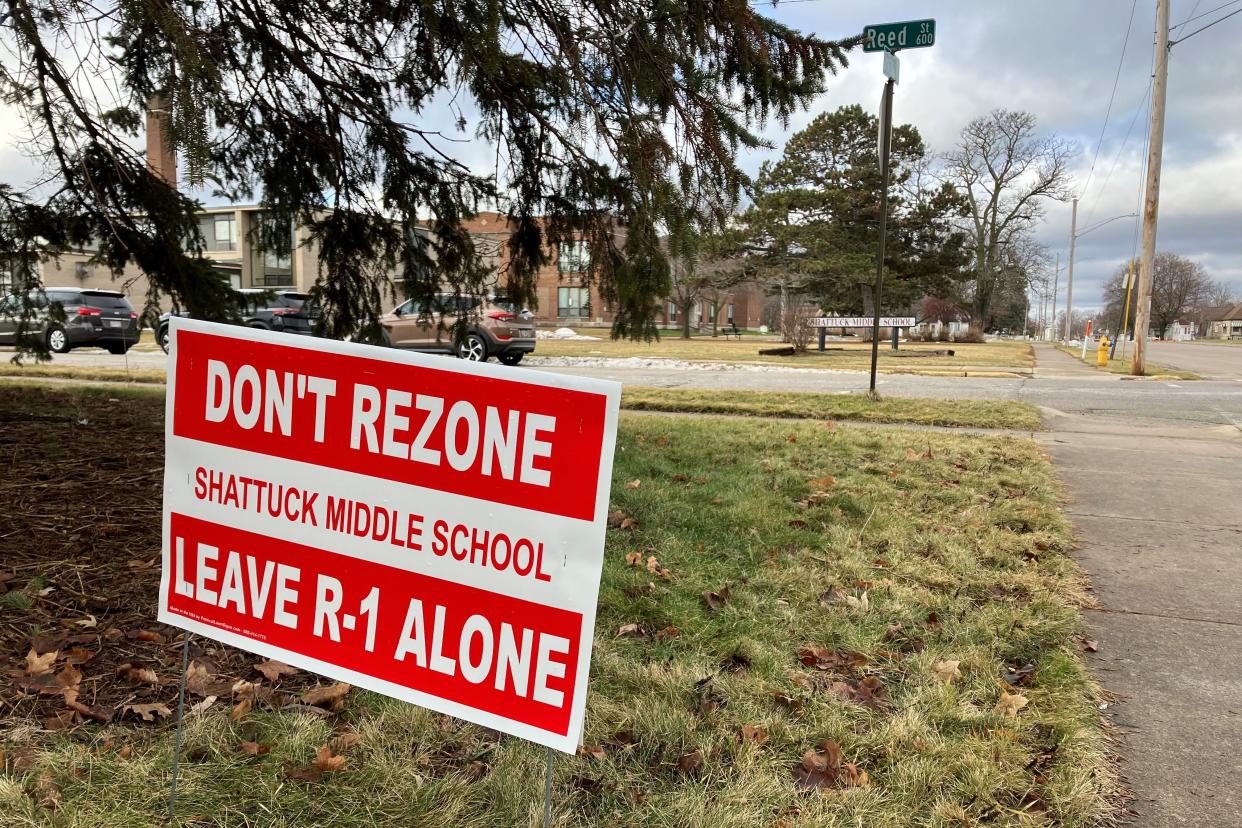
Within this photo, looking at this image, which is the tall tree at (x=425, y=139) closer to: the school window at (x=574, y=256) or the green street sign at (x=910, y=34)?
the school window at (x=574, y=256)

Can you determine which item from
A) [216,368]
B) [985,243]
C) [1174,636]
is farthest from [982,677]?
[985,243]

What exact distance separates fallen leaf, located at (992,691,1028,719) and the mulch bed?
227 cm

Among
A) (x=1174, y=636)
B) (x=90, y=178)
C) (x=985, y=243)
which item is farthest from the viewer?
(x=985, y=243)

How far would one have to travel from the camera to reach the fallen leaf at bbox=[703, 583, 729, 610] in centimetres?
346

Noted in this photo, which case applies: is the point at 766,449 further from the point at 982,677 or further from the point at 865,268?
the point at 865,268

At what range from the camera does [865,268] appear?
3625 centimetres

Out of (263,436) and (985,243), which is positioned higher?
(985,243)

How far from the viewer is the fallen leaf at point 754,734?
2.41 m

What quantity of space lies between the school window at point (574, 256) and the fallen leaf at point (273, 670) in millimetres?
3339

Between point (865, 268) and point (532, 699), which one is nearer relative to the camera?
point (532, 699)

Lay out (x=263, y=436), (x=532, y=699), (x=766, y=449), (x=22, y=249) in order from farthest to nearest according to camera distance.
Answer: (x=766, y=449) < (x=22, y=249) < (x=263, y=436) < (x=532, y=699)

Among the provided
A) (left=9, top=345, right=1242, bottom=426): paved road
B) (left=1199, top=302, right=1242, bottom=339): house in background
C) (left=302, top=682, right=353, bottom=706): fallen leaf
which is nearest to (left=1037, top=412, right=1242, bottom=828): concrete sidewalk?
(left=302, top=682, right=353, bottom=706): fallen leaf

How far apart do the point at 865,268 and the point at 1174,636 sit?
35.2 metres

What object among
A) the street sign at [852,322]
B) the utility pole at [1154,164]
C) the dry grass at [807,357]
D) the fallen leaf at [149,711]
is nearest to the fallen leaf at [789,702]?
the fallen leaf at [149,711]
